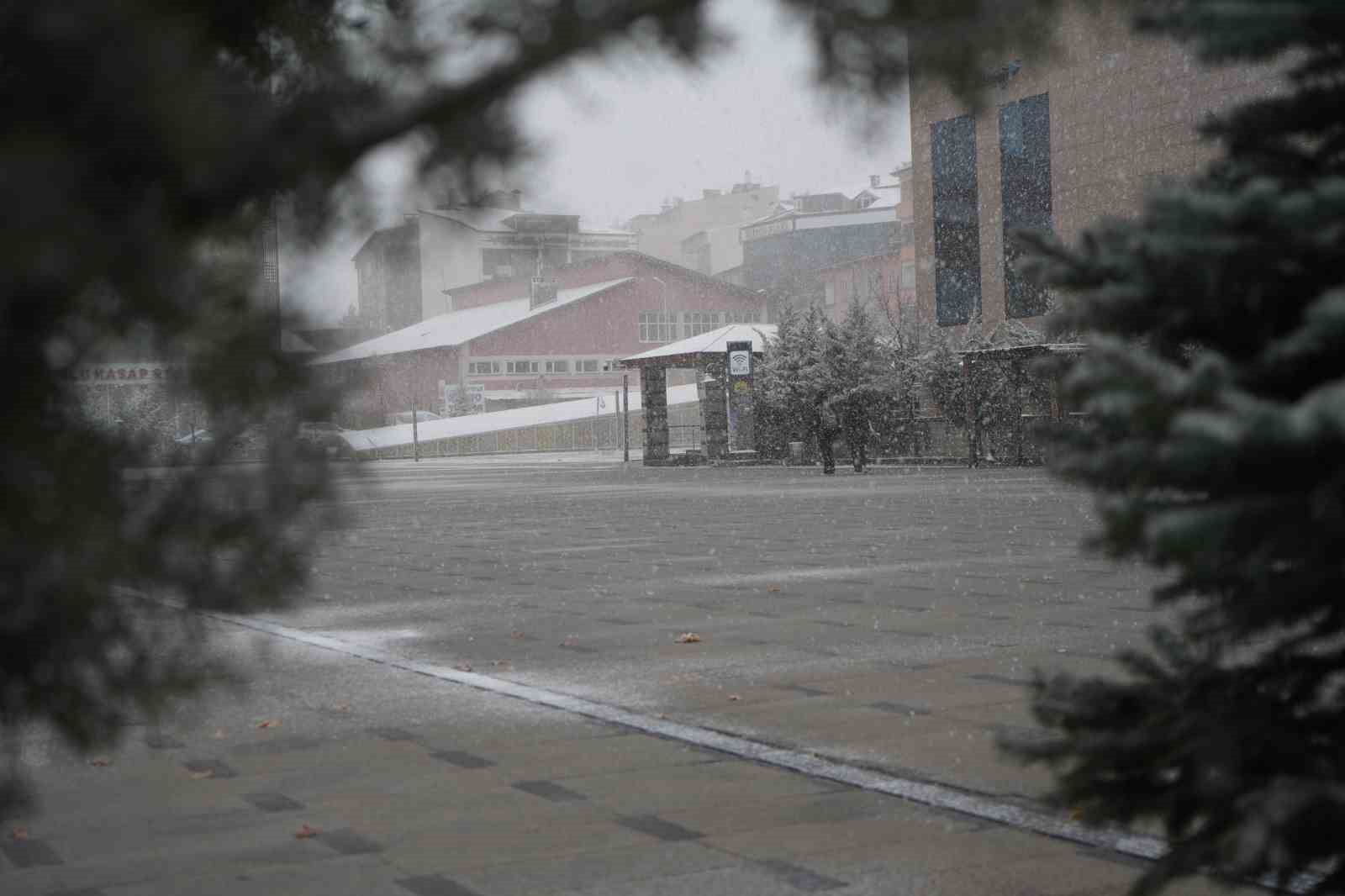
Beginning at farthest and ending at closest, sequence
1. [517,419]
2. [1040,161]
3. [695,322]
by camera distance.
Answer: [695,322], [517,419], [1040,161]

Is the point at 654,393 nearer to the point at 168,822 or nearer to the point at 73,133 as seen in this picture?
the point at 168,822

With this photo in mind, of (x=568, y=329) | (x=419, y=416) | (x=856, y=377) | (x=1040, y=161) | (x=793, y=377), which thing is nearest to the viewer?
(x=856, y=377)

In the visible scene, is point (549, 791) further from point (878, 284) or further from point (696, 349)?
point (878, 284)

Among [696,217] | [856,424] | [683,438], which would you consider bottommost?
[683,438]

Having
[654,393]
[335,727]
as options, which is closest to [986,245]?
[654,393]

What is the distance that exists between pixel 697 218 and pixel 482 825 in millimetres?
149573

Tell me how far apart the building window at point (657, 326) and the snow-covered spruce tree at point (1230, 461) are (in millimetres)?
84287

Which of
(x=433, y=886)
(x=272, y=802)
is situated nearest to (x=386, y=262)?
(x=433, y=886)

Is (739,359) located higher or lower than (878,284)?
lower

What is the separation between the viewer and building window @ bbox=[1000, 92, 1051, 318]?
42.9m

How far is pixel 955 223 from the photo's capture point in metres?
46.3

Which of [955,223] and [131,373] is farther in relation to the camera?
[955,223]

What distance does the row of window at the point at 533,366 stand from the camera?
80875 millimetres

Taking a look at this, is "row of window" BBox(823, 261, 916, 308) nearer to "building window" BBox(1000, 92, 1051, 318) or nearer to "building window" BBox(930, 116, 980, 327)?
"building window" BBox(930, 116, 980, 327)
